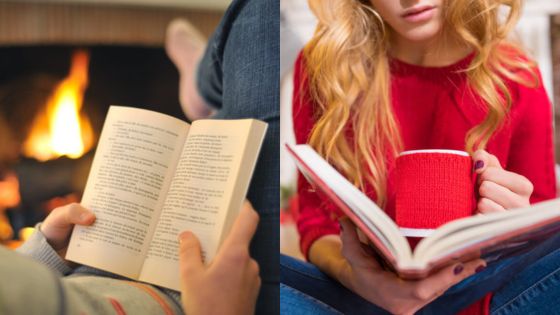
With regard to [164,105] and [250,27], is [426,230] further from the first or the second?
[164,105]

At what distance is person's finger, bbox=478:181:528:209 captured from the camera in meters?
0.60

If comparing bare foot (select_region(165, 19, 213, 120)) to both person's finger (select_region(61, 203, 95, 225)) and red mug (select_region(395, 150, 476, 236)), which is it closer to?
person's finger (select_region(61, 203, 95, 225))

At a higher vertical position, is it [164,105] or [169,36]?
[169,36]

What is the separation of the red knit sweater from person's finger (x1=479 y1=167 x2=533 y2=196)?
2 cm

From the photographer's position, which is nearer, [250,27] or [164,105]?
[250,27]

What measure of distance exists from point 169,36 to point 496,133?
753mm

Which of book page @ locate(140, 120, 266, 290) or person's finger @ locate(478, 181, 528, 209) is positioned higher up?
book page @ locate(140, 120, 266, 290)

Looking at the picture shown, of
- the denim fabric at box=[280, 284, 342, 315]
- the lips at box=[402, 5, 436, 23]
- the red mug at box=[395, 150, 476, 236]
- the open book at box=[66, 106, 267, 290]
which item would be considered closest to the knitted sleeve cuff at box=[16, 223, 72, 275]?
the open book at box=[66, 106, 267, 290]

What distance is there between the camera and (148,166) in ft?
2.05

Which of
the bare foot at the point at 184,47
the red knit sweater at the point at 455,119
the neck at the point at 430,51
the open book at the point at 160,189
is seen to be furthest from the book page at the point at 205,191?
the bare foot at the point at 184,47

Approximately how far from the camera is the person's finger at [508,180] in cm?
61

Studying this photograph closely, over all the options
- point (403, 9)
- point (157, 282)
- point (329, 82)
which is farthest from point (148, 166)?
point (403, 9)

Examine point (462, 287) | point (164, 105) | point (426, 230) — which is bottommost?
point (462, 287)

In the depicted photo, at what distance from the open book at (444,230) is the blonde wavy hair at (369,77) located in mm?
167
